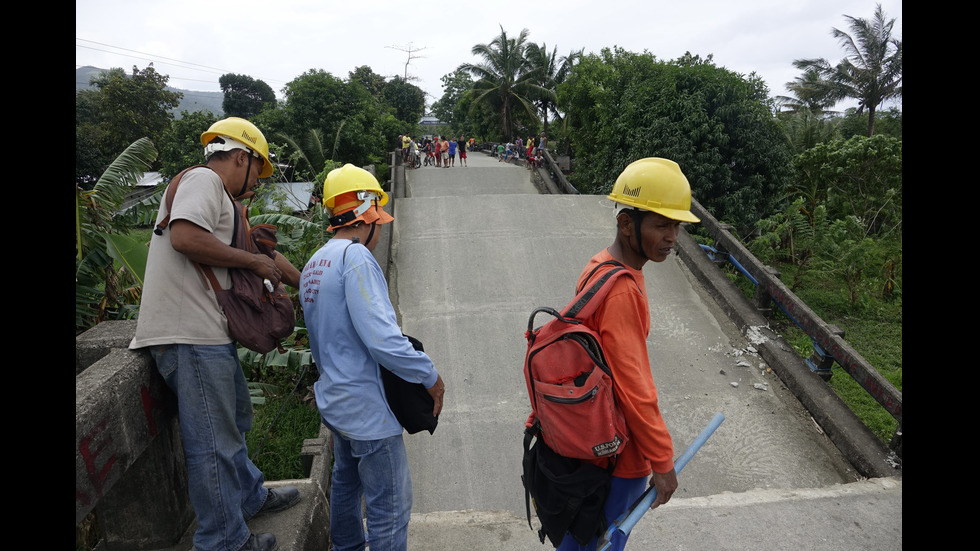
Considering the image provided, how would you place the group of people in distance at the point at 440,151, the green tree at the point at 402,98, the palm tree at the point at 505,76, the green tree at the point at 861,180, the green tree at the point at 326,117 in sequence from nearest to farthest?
1. the green tree at the point at 861,180
2. the green tree at the point at 326,117
3. the group of people in distance at the point at 440,151
4. the palm tree at the point at 505,76
5. the green tree at the point at 402,98

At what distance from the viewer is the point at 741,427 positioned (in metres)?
4.77

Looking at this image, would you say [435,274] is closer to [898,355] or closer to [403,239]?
[403,239]

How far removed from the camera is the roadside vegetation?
4695mm

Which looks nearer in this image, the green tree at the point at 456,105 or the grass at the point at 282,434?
the grass at the point at 282,434

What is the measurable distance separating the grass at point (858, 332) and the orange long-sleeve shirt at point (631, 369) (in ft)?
14.8

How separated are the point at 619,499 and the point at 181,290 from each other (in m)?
2.00

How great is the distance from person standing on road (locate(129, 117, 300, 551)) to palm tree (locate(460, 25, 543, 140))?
29.4 m

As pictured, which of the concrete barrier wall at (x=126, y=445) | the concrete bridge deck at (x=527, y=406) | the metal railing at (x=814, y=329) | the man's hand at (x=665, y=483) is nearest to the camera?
the concrete barrier wall at (x=126, y=445)

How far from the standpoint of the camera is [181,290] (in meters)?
2.16

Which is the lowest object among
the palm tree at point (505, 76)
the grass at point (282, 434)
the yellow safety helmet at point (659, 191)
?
the grass at point (282, 434)

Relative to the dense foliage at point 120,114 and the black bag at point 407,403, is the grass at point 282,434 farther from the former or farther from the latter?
the dense foliage at point 120,114

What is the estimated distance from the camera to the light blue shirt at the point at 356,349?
2.26 m

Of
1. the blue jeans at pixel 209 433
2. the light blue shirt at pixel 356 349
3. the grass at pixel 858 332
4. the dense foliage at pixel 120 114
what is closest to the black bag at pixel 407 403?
the light blue shirt at pixel 356 349

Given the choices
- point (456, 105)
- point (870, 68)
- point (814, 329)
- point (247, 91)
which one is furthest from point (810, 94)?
point (247, 91)
